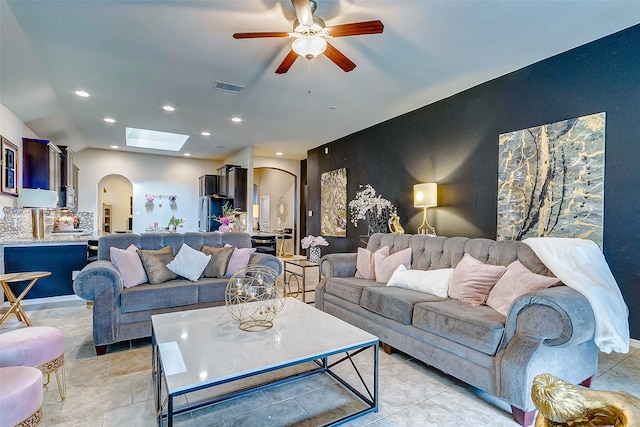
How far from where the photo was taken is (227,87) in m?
4.18

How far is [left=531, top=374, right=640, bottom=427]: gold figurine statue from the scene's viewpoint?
2.98ft

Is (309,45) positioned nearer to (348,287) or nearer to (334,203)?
(348,287)

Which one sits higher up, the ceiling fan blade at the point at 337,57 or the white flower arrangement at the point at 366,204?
the ceiling fan blade at the point at 337,57

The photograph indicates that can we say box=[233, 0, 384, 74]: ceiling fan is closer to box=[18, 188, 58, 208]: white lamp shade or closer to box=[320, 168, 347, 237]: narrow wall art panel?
box=[18, 188, 58, 208]: white lamp shade

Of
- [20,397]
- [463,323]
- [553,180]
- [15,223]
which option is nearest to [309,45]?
[463,323]

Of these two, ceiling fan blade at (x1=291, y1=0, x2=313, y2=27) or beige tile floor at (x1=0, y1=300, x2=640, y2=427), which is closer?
beige tile floor at (x1=0, y1=300, x2=640, y2=427)

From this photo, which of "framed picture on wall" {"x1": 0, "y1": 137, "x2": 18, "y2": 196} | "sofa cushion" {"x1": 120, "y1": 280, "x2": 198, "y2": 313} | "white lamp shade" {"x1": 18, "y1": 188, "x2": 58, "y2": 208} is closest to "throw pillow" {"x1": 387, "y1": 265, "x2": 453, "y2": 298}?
"sofa cushion" {"x1": 120, "y1": 280, "x2": 198, "y2": 313}

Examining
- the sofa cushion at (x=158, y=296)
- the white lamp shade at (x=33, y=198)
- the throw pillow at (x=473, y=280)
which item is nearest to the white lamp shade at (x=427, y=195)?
the throw pillow at (x=473, y=280)

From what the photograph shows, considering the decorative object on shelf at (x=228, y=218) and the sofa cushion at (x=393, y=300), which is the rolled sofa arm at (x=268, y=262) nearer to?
the sofa cushion at (x=393, y=300)

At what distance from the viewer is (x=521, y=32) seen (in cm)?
288

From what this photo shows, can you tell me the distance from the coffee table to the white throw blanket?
1271 mm

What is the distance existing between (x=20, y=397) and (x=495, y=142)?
14.8ft

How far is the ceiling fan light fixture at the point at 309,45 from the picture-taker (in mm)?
2463

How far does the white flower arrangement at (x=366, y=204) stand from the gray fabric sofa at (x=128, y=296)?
2.44 metres
